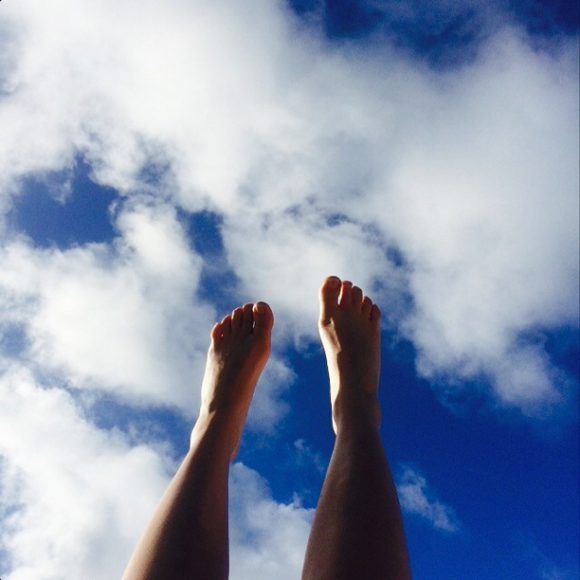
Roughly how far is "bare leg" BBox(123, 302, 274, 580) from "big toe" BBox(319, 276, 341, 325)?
2.61ft

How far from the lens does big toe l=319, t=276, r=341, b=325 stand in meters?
3.32

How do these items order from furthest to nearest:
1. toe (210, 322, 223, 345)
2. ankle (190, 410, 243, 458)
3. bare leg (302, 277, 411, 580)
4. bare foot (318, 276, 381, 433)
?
toe (210, 322, 223, 345)
bare foot (318, 276, 381, 433)
ankle (190, 410, 243, 458)
bare leg (302, 277, 411, 580)

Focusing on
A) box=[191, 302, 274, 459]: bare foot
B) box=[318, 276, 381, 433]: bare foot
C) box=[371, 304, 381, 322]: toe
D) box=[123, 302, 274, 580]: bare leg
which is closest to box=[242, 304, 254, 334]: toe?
box=[191, 302, 274, 459]: bare foot

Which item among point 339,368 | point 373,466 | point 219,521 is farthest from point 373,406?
point 219,521

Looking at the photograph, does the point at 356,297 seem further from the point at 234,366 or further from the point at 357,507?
the point at 357,507

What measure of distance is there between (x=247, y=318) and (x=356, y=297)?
77 centimetres

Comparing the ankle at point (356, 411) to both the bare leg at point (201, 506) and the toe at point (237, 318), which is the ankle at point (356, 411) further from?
the toe at point (237, 318)

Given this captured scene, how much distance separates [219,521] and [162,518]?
0.19 metres

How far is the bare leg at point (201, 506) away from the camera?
148 centimetres

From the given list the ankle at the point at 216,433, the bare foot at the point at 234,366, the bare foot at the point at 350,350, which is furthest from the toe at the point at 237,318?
the ankle at the point at 216,433

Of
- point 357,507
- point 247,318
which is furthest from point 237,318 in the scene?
point 357,507

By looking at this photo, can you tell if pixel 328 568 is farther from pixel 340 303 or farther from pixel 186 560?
pixel 340 303

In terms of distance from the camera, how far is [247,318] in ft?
11.3

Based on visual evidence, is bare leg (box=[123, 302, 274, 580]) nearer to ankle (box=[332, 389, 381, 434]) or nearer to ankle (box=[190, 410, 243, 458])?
ankle (box=[190, 410, 243, 458])
